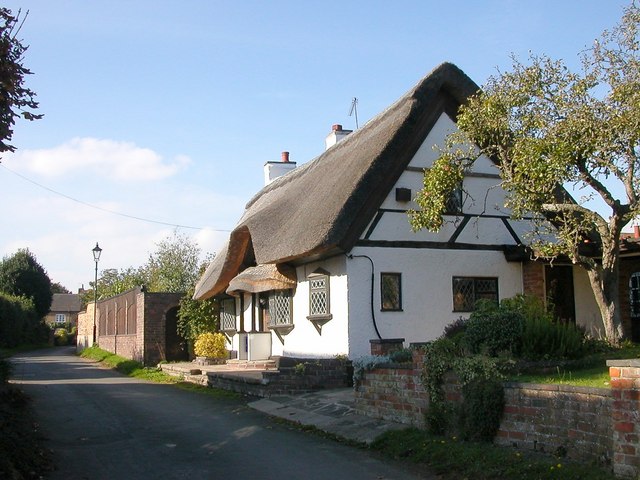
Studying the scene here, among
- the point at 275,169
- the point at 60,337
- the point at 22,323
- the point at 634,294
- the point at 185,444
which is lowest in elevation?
the point at 60,337

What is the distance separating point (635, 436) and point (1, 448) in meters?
6.66

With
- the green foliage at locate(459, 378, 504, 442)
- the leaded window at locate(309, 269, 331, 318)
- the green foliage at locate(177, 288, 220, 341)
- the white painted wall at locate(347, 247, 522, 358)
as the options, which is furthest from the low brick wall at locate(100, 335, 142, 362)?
the green foliage at locate(459, 378, 504, 442)

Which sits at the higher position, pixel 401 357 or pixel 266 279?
pixel 266 279

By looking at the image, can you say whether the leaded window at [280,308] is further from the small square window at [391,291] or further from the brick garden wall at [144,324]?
the brick garden wall at [144,324]

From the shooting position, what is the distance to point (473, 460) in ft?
26.2

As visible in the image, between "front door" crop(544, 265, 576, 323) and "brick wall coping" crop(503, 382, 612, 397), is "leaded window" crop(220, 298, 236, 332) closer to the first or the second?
"front door" crop(544, 265, 576, 323)

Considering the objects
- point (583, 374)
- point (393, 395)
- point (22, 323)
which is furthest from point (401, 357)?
point (22, 323)

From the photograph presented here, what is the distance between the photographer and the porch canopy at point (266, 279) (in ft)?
57.9

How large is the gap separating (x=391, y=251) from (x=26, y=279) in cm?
5313

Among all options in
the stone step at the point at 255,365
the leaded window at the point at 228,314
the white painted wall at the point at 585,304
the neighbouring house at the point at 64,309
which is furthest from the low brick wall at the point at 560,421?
the neighbouring house at the point at 64,309

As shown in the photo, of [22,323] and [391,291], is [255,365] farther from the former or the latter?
[22,323]

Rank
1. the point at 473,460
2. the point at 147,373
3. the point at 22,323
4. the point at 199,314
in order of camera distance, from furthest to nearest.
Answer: the point at 22,323 → the point at 199,314 → the point at 147,373 → the point at 473,460

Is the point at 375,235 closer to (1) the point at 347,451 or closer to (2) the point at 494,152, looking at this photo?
(2) the point at 494,152

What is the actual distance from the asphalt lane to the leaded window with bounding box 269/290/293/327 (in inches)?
124
